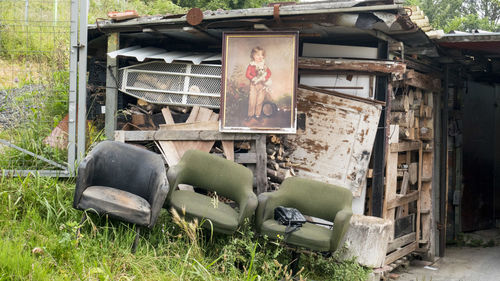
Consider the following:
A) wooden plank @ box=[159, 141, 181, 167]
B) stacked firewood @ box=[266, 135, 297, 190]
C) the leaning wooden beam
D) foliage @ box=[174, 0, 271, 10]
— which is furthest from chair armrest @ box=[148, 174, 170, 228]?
foliage @ box=[174, 0, 271, 10]

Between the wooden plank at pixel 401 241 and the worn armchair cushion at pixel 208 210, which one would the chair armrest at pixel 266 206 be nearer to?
the worn armchair cushion at pixel 208 210

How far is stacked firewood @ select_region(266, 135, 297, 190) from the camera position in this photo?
6586 mm

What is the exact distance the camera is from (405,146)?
7770mm

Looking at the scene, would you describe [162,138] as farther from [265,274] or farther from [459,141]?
[459,141]

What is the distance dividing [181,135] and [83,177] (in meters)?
1.71

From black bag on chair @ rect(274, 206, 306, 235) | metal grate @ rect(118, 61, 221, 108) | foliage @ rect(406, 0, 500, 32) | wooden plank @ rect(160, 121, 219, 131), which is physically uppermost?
foliage @ rect(406, 0, 500, 32)

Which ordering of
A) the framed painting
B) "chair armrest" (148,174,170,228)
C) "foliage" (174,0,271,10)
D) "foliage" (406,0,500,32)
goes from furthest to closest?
"foliage" (406,0,500,32) → "foliage" (174,0,271,10) → the framed painting → "chair armrest" (148,174,170,228)

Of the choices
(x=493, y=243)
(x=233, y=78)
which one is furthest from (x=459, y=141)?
(x=233, y=78)

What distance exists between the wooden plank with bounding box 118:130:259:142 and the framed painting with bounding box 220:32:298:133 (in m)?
0.10

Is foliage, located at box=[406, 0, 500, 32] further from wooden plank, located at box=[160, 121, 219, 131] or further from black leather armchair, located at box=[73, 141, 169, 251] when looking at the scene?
black leather armchair, located at box=[73, 141, 169, 251]

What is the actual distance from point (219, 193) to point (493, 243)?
248 inches

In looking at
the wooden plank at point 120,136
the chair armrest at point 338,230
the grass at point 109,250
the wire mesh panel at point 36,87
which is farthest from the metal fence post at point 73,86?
the chair armrest at point 338,230

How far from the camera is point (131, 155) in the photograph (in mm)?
5695

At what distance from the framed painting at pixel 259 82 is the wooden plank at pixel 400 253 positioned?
2455 millimetres
